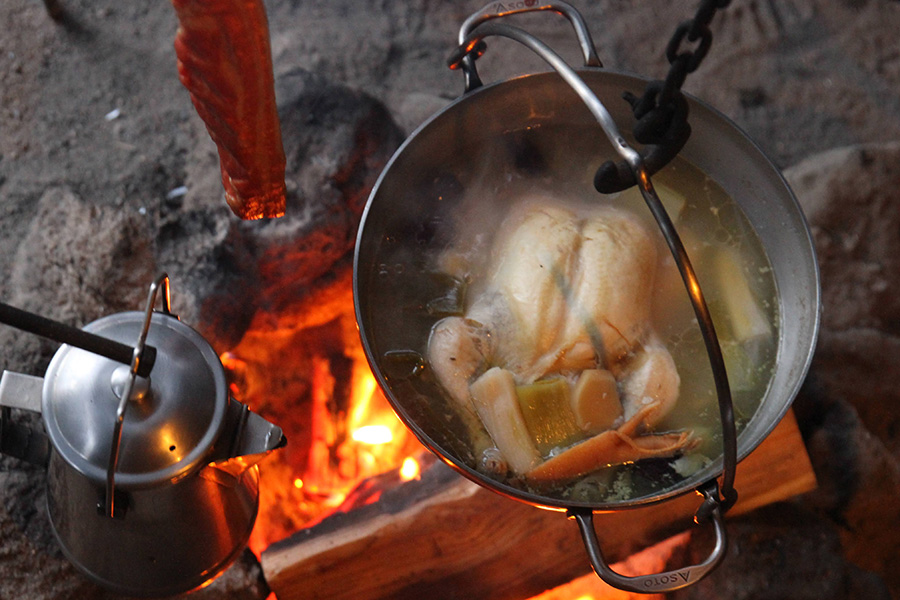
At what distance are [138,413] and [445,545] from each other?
2.68 feet

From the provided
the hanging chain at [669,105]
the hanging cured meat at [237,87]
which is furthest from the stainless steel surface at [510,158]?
the hanging chain at [669,105]

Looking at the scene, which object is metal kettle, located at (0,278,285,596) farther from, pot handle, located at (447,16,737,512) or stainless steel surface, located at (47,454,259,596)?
pot handle, located at (447,16,737,512)

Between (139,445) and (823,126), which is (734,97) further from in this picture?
(139,445)

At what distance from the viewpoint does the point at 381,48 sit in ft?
7.95

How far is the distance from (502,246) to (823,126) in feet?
5.58

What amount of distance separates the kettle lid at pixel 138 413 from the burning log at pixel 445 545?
0.54m

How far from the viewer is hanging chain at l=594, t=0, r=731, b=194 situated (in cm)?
77

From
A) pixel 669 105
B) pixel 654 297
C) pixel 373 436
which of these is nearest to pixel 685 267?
pixel 669 105

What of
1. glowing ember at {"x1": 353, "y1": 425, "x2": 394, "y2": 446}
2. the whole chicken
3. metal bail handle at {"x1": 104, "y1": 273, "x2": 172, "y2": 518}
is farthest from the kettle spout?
glowing ember at {"x1": 353, "y1": 425, "x2": 394, "y2": 446}

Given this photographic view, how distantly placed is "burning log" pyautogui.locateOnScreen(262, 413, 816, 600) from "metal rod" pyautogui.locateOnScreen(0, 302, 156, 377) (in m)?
0.74

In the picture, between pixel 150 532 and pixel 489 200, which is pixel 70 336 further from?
pixel 489 200

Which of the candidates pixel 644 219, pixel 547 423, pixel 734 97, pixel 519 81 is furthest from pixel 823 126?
pixel 547 423

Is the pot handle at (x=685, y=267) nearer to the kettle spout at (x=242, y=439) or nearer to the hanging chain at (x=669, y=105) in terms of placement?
the hanging chain at (x=669, y=105)

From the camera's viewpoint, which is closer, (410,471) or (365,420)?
(410,471)
